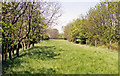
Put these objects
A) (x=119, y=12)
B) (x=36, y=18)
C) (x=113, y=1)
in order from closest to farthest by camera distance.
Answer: (x=36, y=18) < (x=119, y=12) < (x=113, y=1)

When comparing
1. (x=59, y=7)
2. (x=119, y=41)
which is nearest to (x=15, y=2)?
(x=59, y=7)

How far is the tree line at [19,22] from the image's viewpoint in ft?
29.9

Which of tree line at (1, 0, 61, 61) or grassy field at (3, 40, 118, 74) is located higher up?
tree line at (1, 0, 61, 61)

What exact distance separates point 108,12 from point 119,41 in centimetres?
603

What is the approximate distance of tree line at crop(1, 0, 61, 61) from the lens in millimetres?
9113

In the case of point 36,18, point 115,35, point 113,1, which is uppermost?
point 113,1

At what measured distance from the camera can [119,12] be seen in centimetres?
1833

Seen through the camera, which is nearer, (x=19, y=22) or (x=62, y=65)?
(x=62, y=65)

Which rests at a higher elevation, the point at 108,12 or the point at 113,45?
the point at 108,12

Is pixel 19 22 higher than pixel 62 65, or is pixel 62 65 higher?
pixel 19 22

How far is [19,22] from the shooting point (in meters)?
13.8

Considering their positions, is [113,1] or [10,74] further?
[113,1]

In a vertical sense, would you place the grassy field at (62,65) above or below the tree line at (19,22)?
below

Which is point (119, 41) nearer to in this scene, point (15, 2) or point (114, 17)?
point (114, 17)
